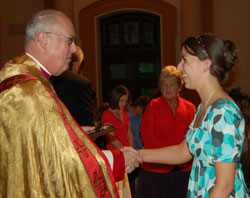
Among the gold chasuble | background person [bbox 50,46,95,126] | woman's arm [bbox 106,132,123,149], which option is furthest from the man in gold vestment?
woman's arm [bbox 106,132,123,149]

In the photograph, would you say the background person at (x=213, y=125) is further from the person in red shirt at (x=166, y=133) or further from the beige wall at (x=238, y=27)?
the beige wall at (x=238, y=27)

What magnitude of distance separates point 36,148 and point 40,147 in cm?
2

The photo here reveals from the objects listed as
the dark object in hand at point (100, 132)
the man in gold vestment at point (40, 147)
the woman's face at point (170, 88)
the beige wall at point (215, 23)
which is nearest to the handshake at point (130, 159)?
the dark object in hand at point (100, 132)

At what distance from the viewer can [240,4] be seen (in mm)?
8867

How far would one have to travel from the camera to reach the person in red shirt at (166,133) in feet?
13.1

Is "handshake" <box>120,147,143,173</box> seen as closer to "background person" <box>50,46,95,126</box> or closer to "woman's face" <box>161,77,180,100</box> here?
"background person" <box>50,46,95,126</box>

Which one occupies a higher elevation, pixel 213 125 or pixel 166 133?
pixel 213 125

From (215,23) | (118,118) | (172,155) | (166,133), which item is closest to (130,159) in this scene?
(172,155)

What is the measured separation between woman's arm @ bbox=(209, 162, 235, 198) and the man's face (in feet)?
3.61

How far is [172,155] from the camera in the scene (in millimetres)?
2539

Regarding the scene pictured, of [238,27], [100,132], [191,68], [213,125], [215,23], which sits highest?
[215,23]

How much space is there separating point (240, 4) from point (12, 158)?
27.3ft

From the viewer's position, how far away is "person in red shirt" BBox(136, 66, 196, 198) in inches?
157

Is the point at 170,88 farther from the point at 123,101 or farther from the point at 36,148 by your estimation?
the point at 36,148
